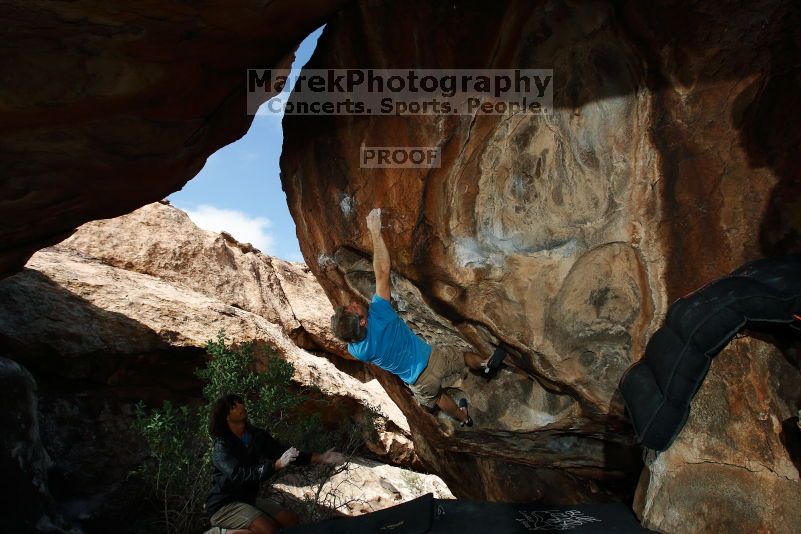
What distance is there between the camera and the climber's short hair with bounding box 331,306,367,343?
445cm

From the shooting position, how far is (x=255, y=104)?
17.8 feet

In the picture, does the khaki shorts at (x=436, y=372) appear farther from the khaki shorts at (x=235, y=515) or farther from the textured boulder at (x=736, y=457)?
the textured boulder at (x=736, y=457)

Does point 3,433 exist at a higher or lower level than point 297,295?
lower

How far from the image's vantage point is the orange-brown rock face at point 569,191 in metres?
3.57

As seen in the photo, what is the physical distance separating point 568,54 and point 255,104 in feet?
9.69

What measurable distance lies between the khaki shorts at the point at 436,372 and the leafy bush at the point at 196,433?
2.74 metres

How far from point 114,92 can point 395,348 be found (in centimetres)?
297

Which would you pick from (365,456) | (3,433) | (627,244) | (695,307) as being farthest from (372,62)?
(365,456)

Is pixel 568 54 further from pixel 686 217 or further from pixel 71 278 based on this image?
pixel 71 278

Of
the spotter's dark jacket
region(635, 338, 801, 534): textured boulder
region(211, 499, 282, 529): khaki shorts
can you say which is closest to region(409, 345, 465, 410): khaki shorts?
the spotter's dark jacket

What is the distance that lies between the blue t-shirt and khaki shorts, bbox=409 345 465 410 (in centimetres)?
8

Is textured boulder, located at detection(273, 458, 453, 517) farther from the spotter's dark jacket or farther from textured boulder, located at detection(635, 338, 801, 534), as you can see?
textured boulder, located at detection(635, 338, 801, 534)

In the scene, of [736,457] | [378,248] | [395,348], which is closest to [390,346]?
[395,348]

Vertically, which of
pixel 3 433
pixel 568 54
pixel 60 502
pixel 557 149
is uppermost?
pixel 568 54
